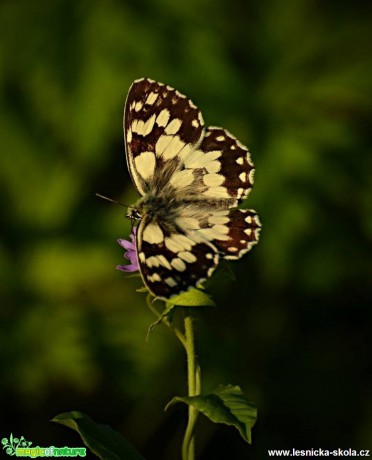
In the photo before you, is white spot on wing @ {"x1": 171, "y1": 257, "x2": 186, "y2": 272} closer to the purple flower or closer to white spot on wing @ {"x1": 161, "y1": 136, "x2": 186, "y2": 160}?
the purple flower

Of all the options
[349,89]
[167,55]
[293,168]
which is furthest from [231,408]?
[349,89]

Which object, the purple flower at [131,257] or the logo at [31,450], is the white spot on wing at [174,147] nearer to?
the purple flower at [131,257]

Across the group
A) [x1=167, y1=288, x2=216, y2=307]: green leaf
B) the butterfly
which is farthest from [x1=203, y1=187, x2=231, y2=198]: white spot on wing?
[x1=167, y1=288, x2=216, y2=307]: green leaf

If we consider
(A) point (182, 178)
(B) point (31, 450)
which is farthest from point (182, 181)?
(B) point (31, 450)

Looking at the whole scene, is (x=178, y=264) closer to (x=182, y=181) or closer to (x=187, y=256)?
(x=187, y=256)

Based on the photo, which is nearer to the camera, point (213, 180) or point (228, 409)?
point (228, 409)

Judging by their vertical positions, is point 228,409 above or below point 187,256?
below

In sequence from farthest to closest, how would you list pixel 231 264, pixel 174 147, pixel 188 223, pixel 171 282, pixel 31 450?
pixel 231 264 < pixel 31 450 < pixel 174 147 < pixel 188 223 < pixel 171 282
